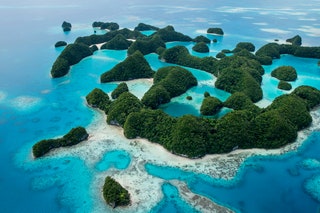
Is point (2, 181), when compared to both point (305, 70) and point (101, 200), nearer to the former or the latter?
point (101, 200)

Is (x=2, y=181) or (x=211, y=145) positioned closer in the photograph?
(x=2, y=181)

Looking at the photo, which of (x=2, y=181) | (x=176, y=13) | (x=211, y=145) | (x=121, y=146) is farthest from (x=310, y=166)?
(x=176, y=13)

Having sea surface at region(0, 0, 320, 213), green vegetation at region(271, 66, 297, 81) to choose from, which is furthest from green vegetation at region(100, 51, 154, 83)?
green vegetation at region(271, 66, 297, 81)

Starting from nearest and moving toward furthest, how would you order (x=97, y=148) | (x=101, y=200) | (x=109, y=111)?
1. (x=101, y=200)
2. (x=97, y=148)
3. (x=109, y=111)

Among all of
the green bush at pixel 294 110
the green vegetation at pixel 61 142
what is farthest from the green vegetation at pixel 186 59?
the green vegetation at pixel 61 142

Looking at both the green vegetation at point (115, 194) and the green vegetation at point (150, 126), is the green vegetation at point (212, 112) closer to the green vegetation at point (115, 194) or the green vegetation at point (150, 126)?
the green vegetation at point (150, 126)

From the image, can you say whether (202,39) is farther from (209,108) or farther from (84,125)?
(84,125)

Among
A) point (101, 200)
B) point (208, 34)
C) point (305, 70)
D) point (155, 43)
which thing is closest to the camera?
point (101, 200)
